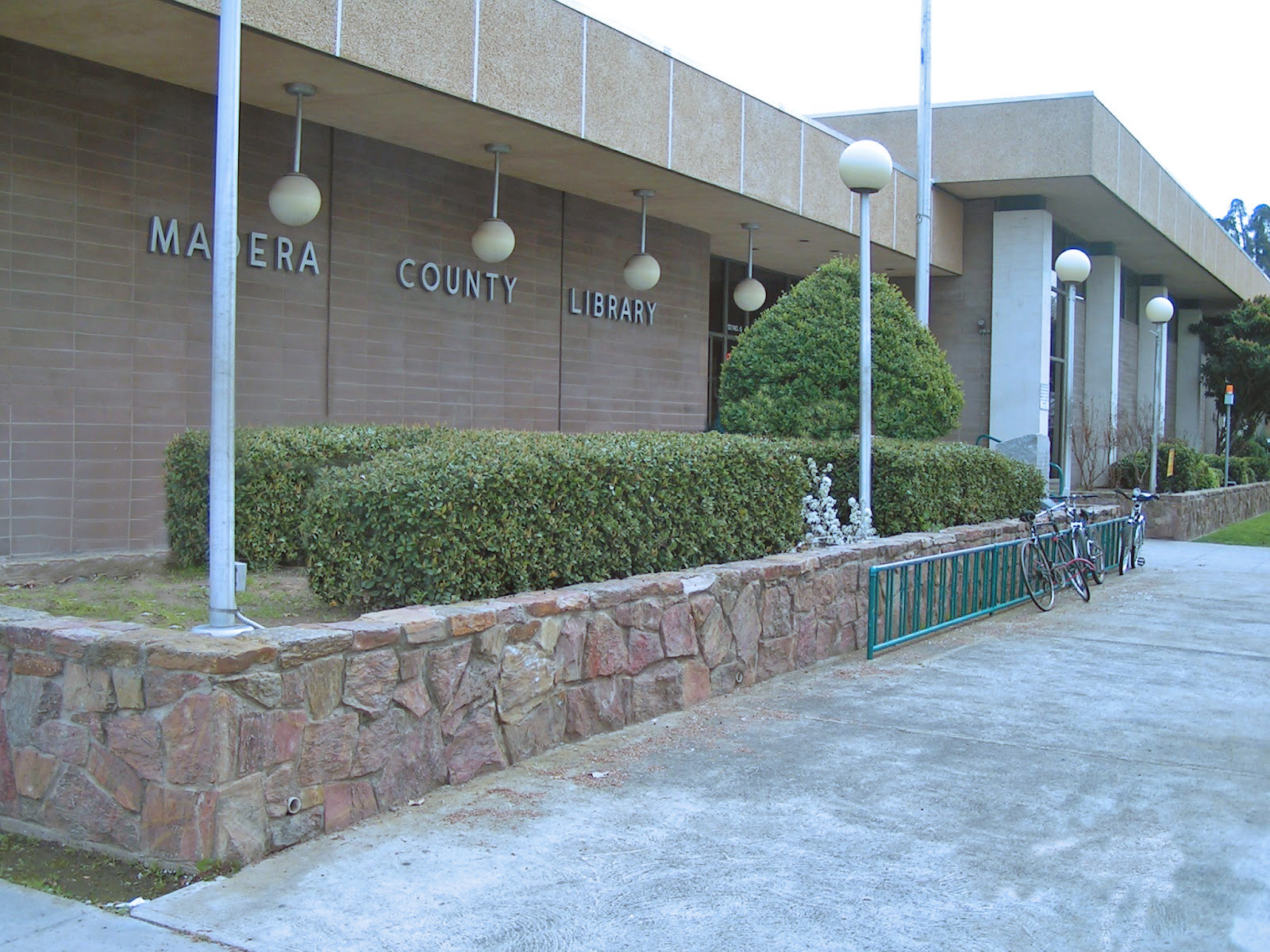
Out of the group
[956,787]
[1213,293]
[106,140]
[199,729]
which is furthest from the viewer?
[1213,293]

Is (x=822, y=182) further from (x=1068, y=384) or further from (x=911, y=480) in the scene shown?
(x=911, y=480)

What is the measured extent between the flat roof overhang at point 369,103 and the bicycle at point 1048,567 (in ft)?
17.5

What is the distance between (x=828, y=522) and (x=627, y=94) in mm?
5145

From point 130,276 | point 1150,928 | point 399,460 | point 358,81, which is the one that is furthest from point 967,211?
point 1150,928

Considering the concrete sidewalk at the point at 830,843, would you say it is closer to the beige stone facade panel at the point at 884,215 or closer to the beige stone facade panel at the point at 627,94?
the beige stone facade panel at the point at 627,94

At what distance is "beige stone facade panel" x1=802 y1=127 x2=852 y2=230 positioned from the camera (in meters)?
15.6

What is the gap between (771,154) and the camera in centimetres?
1468

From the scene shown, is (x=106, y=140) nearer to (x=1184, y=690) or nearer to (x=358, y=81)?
(x=358, y=81)

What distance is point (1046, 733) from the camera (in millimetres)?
6535

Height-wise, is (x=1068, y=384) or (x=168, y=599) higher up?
(x=1068, y=384)

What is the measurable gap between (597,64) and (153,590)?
7.07 metres

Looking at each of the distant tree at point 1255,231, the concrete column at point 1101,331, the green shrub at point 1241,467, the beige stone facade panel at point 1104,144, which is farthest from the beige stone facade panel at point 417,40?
the distant tree at point 1255,231

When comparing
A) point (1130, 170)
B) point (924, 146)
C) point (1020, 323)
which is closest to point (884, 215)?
point (924, 146)

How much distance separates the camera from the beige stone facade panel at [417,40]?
923 centimetres
